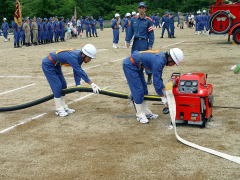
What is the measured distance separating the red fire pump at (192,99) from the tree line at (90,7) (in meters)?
57.9

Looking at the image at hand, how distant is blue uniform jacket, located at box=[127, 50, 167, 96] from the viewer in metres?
6.60

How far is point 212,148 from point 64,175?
7.97ft

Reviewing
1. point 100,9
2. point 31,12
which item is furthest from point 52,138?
point 100,9

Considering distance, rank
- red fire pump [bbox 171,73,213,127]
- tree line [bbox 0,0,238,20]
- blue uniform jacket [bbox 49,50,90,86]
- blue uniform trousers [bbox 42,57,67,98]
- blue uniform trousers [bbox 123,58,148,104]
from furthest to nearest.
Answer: tree line [bbox 0,0,238,20], blue uniform trousers [bbox 42,57,67,98], blue uniform jacket [bbox 49,50,90,86], blue uniform trousers [bbox 123,58,148,104], red fire pump [bbox 171,73,213,127]

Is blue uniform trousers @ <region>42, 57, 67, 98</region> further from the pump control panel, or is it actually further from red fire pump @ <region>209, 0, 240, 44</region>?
red fire pump @ <region>209, 0, 240, 44</region>

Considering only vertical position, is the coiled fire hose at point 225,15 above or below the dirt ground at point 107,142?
above

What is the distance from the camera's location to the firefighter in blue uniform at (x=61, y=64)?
24.1 ft

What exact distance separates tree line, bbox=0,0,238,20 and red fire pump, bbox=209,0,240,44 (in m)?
43.6

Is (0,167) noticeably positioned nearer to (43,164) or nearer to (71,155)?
(43,164)

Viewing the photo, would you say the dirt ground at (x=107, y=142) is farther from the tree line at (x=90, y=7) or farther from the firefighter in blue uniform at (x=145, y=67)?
the tree line at (x=90, y=7)

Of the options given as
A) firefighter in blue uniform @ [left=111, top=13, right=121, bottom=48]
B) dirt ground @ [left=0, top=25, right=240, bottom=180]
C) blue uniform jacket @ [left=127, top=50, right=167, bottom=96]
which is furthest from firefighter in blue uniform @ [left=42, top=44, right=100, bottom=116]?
firefighter in blue uniform @ [left=111, top=13, right=121, bottom=48]

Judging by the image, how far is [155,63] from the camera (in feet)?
21.8

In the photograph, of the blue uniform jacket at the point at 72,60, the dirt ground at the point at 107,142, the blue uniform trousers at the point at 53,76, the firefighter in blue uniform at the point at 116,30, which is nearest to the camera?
the dirt ground at the point at 107,142

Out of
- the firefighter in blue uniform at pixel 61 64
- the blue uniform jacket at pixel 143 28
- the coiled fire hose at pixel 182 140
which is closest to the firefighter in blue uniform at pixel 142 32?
A: the blue uniform jacket at pixel 143 28
